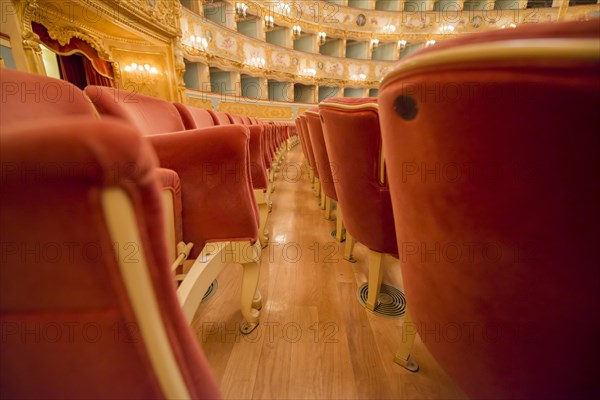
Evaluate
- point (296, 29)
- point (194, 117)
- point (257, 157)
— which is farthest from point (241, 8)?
point (257, 157)

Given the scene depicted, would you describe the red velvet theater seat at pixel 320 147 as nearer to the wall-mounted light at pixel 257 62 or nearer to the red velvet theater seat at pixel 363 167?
the red velvet theater seat at pixel 363 167

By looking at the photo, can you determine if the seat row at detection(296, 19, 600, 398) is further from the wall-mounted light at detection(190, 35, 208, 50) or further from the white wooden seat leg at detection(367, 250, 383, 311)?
the wall-mounted light at detection(190, 35, 208, 50)

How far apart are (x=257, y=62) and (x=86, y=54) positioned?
4.53 m

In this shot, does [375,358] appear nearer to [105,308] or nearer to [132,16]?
[105,308]

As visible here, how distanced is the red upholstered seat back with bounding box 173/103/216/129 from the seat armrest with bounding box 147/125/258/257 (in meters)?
0.71

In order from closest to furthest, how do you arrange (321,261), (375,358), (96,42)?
(375,358) → (321,261) → (96,42)

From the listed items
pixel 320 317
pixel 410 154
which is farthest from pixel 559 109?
pixel 320 317

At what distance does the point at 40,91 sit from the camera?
413 mm

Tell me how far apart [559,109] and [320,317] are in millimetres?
831

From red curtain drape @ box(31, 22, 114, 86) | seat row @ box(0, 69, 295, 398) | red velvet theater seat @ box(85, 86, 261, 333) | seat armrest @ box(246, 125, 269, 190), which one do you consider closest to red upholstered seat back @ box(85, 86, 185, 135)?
red velvet theater seat @ box(85, 86, 261, 333)

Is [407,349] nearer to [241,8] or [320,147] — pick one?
[320,147]

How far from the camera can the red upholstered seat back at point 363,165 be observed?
2.15 ft

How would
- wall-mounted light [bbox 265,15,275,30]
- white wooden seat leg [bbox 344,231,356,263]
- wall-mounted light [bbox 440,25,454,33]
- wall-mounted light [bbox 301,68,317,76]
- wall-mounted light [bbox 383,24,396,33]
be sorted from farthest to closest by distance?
wall-mounted light [bbox 383,24,396,33]
wall-mounted light [bbox 440,25,454,33]
wall-mounted light [bbox 301,68,317,76]
wall-mounted light [bbox 265,15,275,30]
white wooden seat leg [bbox 344,231,356,263]

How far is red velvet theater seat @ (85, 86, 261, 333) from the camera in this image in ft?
1.97
